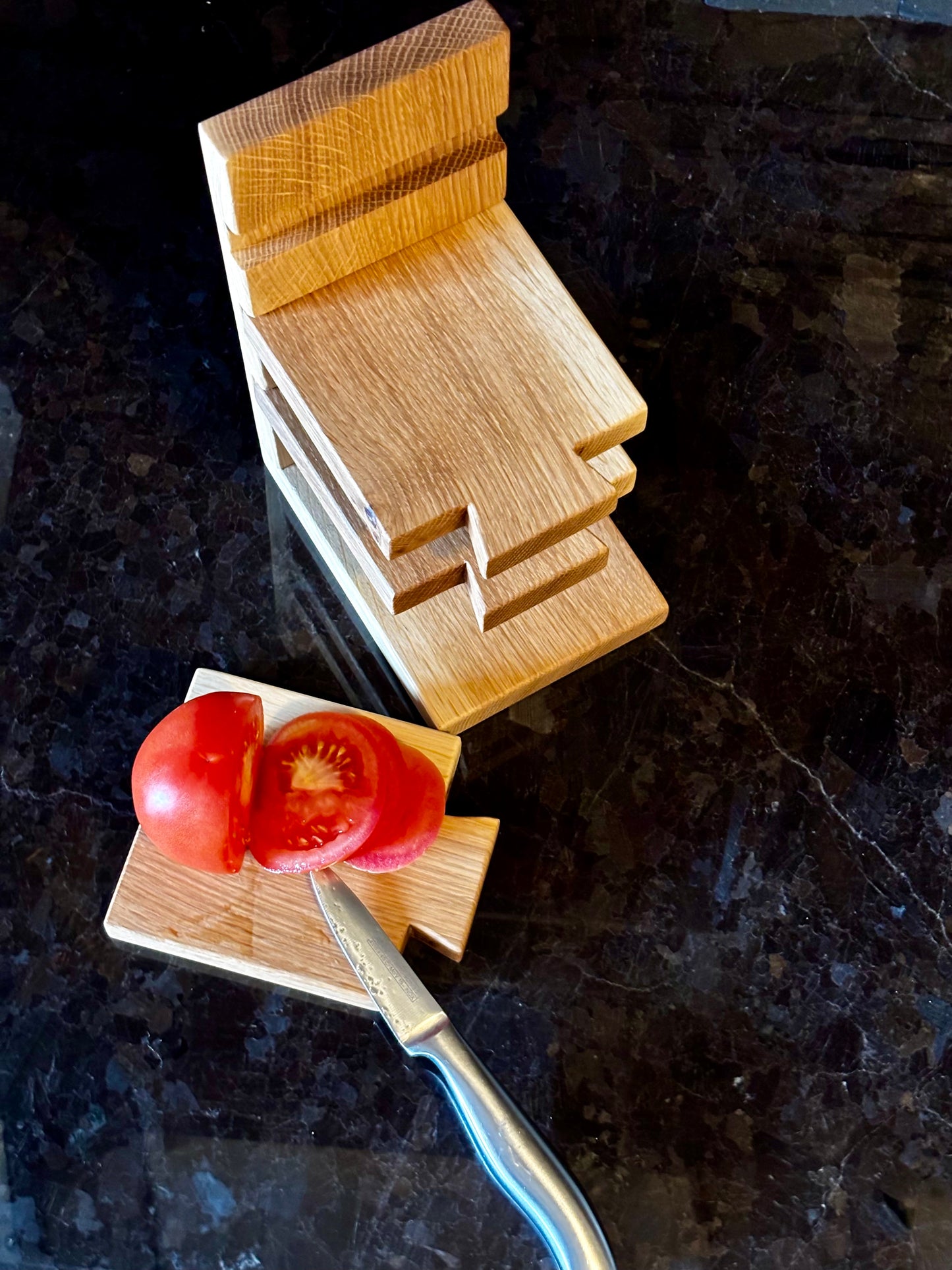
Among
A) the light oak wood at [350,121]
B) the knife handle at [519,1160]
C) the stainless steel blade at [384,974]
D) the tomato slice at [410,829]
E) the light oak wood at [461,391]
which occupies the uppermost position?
the light oak wood at [350,121]

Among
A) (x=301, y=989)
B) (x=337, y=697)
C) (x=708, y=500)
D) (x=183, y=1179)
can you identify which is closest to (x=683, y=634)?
(x=708, y=500)

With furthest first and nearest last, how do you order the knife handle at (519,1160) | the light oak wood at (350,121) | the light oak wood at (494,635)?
the light oak wood at (494,635) → the knife handle at (519,1160) → the light oak wood at (350,121)

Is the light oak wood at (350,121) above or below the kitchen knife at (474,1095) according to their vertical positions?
above

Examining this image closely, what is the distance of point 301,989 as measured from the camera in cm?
80

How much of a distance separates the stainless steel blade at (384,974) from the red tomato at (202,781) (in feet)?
0.24

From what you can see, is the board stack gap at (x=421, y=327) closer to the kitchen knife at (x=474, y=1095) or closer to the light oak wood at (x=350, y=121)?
the light oak wood at (x=350, y=121)

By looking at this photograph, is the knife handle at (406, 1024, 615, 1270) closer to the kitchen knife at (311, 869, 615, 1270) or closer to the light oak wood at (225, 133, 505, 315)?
the kitchen knife at (311, 869, 615, 1270)

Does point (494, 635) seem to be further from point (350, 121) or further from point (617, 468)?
point (350, 121)

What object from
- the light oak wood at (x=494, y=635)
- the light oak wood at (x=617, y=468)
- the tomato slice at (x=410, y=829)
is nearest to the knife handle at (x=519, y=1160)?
the tomato slice at (x=410, y=829)

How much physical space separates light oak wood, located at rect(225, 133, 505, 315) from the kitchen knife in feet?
1.16

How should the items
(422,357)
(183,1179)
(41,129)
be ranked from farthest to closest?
(41,129) < (183,1179) < (422,357)

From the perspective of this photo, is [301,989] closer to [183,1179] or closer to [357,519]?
[183,1179]

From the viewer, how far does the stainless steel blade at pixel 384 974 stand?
748 mm

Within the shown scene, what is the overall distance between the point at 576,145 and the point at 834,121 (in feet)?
0.70
